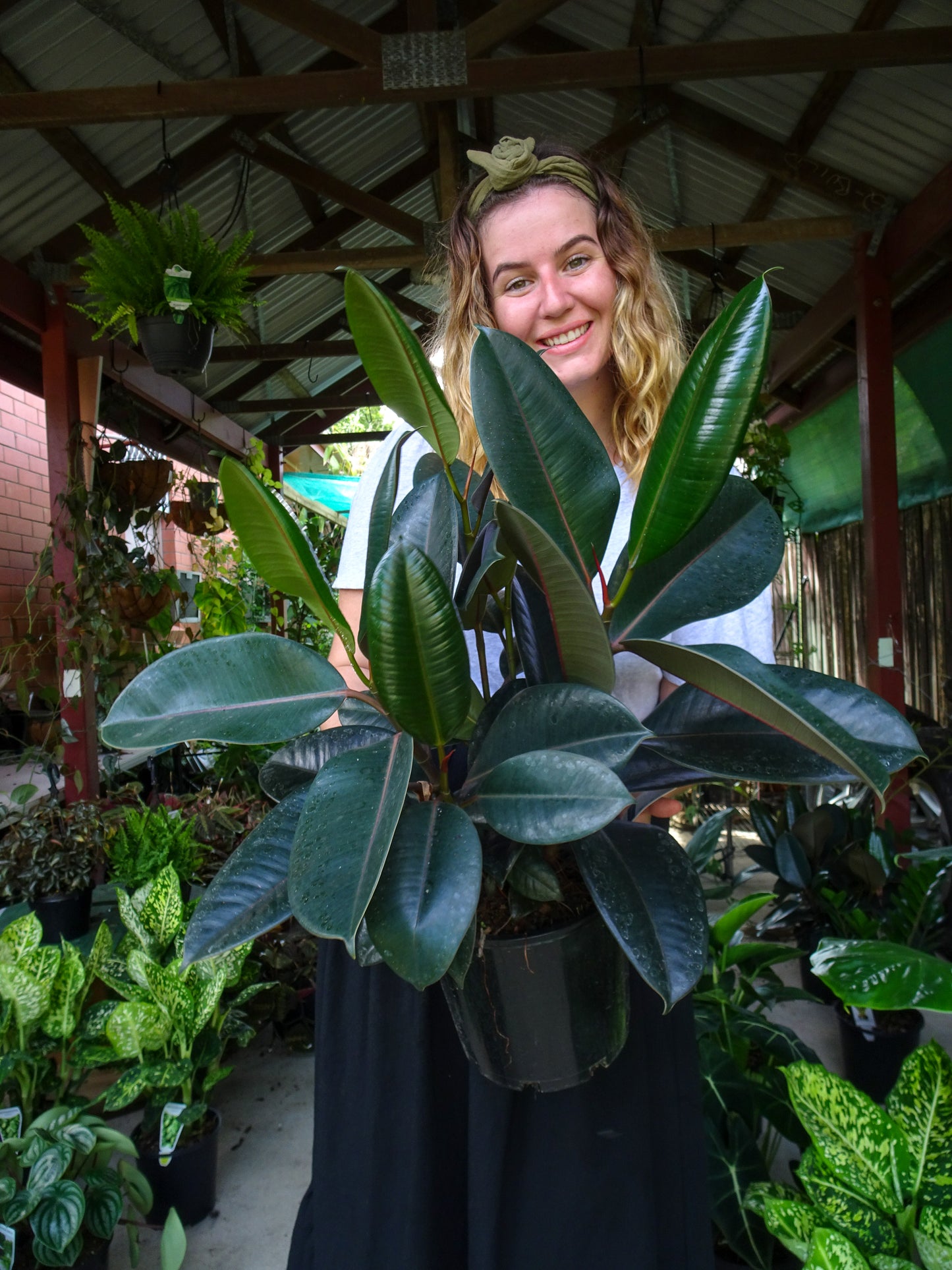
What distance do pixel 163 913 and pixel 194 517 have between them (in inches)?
128

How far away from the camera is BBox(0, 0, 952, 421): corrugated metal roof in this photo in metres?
3.40

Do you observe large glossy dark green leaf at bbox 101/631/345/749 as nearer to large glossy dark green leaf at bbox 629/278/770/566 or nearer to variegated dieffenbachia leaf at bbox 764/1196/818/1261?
large glossy dark green leaf at bbox 629/278/770/566

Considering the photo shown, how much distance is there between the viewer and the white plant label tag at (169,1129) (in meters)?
1.83

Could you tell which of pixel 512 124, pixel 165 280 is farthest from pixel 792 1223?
pixel 512 124

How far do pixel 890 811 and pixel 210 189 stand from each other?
14.7 feet

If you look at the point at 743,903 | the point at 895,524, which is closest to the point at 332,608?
the point at 743,903

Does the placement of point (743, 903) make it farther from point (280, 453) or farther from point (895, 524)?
point (280, 453)

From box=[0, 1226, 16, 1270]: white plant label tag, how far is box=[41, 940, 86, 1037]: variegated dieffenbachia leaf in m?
0.46

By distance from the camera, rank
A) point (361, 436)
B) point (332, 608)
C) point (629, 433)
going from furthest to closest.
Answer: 1. point (361, 436)
2. point (629, 433)
3. point (332, 608)

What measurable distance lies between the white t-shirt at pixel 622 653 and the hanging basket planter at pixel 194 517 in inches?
159

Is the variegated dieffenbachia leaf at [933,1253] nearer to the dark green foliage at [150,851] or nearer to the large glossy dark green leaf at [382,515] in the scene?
the large glossy dark green leaf at [382,515]

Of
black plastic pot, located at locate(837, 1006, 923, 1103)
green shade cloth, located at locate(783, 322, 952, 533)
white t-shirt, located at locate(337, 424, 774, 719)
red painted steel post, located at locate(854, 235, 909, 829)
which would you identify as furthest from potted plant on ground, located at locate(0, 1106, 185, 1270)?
green shade cloth, located at locate(783, 322, 952, 533)

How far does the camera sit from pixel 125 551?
4102 mm

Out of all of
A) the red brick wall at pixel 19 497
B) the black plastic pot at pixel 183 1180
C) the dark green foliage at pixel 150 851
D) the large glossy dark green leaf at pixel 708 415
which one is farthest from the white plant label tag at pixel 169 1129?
the red brick wall at pixel 19 497
